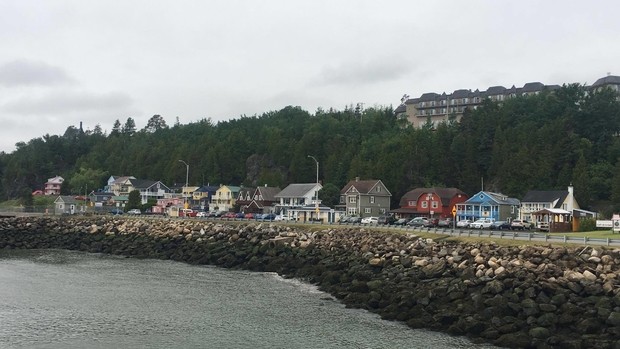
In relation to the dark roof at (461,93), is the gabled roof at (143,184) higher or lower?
lower

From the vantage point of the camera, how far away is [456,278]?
35.7 m

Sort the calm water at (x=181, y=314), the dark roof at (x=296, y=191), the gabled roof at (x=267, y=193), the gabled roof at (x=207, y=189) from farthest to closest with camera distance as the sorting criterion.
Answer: the gabled roof at (x=207, y=189), the gabled roof at (x=267, y=193), the dark roof at (x=296, y=191), the calm water at (x=181, y=314)

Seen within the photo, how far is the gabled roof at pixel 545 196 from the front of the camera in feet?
273

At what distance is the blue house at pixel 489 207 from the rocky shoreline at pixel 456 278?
3478 cm

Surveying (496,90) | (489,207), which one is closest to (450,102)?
(496,90)

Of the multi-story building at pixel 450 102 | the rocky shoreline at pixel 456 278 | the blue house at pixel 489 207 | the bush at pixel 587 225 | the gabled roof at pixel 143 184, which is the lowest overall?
the rocky shoreline at pixel 456 278

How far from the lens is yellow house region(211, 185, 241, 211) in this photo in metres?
130

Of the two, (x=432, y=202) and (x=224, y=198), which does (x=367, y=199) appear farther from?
(x=224, y=198)

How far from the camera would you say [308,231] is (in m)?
63.9

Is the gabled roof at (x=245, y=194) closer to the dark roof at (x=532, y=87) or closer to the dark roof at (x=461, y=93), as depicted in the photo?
the dark roof at (x=461, y=93)

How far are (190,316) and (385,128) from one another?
132321mm

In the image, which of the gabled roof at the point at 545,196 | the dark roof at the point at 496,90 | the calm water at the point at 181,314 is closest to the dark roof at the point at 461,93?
the dark roof at the point at 496,90

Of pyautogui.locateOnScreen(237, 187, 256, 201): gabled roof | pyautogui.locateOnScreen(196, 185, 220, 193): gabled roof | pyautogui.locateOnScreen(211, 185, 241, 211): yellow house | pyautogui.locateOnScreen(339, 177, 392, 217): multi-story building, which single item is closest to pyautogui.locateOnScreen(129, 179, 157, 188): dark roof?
pyautogui.locateOnScreen(196, 185, 220, 193): gabled roof

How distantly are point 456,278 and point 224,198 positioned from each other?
101419mm
